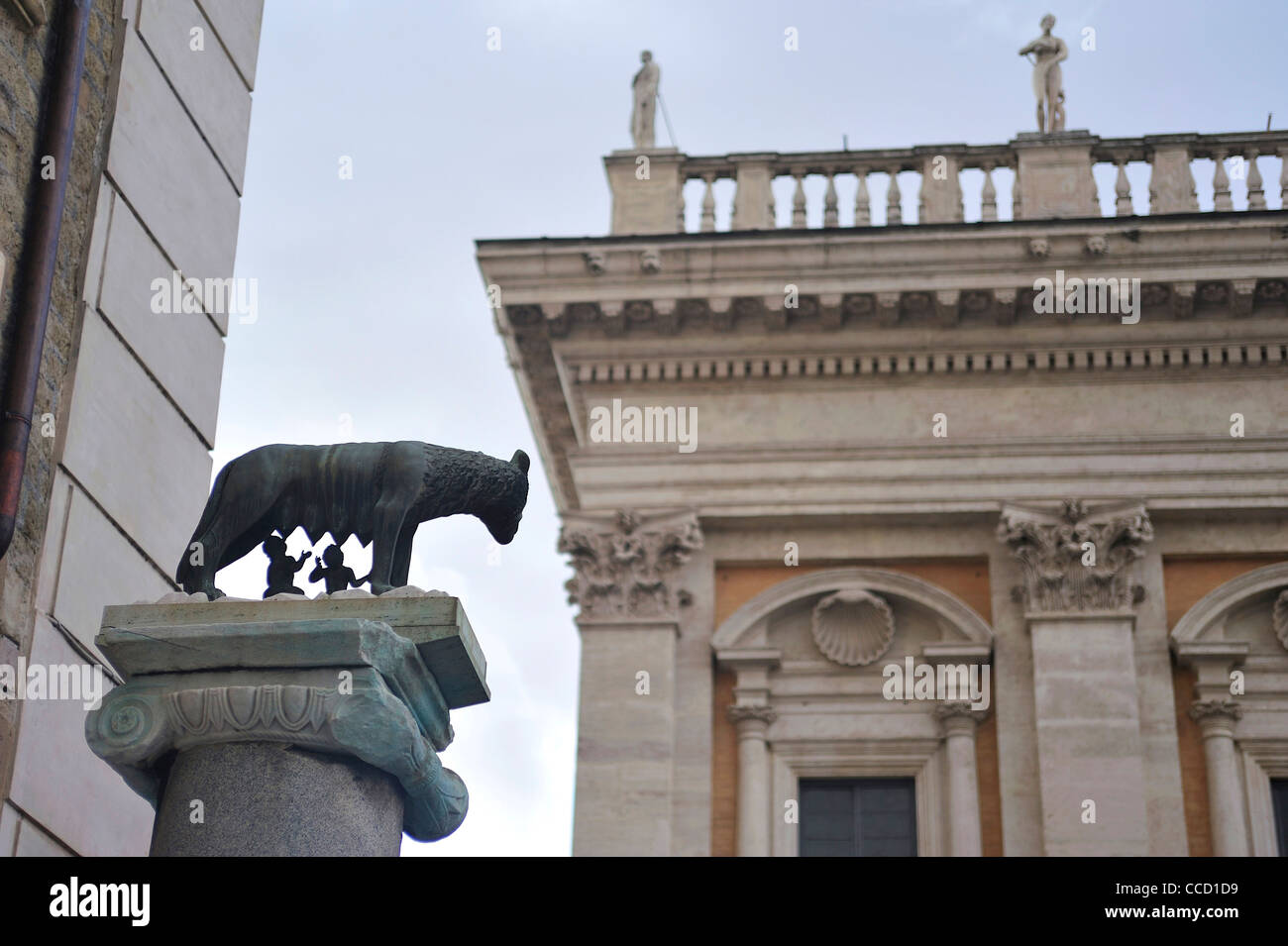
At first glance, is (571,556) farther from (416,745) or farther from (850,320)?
(416,745)

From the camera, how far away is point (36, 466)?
370 inches

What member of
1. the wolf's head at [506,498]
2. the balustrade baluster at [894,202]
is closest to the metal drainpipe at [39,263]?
the wolf's head at [506,498]

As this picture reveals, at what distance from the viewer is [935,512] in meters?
22.7

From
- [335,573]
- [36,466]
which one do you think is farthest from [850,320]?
[335,573]

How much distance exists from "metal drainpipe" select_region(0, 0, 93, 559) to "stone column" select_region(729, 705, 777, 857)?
13.4m

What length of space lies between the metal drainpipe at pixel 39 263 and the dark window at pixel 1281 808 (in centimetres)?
1556

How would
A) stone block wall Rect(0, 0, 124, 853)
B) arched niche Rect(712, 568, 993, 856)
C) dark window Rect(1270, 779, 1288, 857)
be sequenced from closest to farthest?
stone block wall Rect(0, 0, 124, 853)
dark window Rect(1270, 779, 1288, 857)
arched niche Rect(712, 568, 993, 856)

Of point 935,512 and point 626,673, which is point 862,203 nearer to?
point 935,512

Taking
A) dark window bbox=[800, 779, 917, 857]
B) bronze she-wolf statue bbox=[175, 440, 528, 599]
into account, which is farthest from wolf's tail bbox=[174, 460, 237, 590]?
dark window bbox=[800, 779, 917, 857]

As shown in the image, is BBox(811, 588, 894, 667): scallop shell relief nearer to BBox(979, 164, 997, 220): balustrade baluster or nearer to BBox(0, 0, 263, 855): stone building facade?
BBox(979, 164, 997, 220): balustrade baluster

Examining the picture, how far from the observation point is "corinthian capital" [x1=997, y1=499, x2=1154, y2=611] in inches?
861

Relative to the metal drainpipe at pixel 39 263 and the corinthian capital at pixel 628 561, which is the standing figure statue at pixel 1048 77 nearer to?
the corinthian capital at pixel 628 561

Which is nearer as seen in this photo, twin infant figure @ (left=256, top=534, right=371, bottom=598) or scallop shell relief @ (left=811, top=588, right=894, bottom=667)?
twin infant figure @ (left=256, top=534, right=371, bottom=598)

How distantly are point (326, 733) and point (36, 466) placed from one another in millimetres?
3476
